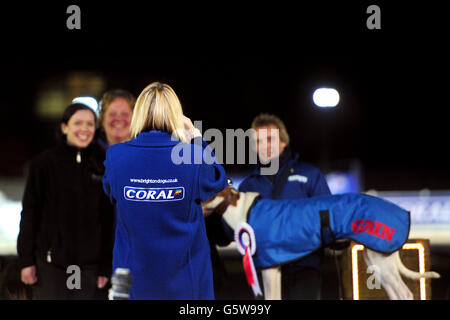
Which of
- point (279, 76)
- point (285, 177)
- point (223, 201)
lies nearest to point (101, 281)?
point (223, 201)

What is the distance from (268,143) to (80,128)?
48.3 inches

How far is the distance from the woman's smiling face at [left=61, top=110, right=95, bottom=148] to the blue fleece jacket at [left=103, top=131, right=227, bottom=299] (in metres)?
1.09

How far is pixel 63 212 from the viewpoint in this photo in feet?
Result: 11.1

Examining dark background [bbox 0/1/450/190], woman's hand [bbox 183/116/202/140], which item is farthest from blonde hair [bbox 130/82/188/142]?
dark background [bbox 0/1/450/190]

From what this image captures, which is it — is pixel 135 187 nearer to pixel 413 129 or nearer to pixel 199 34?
pixel 199 34

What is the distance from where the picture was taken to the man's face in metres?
3.79

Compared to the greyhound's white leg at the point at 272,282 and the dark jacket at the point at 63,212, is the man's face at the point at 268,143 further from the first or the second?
the dark jacket at the point at 63,212

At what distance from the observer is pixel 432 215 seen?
37.0 feet

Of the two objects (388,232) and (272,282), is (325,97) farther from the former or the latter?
(272,282)

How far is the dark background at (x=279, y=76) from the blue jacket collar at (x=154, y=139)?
7136 mm

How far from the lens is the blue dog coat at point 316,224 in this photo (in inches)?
137

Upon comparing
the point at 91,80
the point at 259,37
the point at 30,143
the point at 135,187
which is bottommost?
the point at 135,187

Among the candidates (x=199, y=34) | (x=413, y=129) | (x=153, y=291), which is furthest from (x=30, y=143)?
(x=153, y=291)
